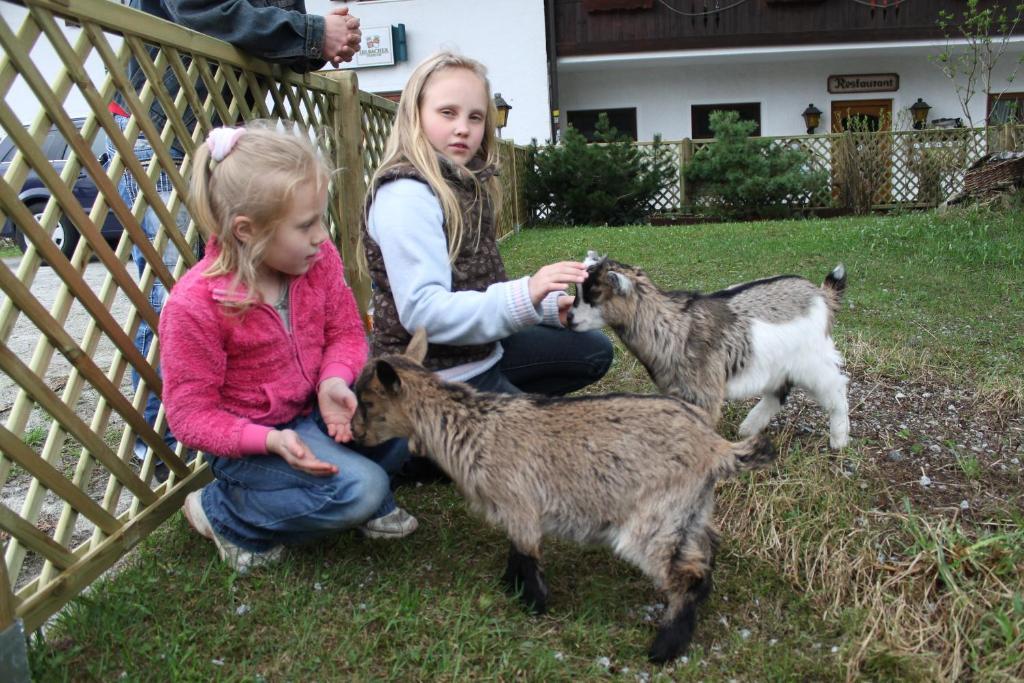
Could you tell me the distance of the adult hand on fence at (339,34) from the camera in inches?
138

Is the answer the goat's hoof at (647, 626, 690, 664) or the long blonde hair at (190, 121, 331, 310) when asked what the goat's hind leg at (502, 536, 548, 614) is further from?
the long blonde hair at (190, 121, 331, 310)

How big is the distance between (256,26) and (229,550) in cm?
218

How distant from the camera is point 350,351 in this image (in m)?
3.14

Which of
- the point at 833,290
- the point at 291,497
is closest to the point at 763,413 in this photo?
the point at 833,290

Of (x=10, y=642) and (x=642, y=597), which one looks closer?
(x=10, y=642)

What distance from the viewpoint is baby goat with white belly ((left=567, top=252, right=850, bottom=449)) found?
3467mm

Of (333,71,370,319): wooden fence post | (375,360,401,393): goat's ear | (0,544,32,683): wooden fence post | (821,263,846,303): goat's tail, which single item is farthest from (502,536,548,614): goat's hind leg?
(333,71,370,319): wooden fence post

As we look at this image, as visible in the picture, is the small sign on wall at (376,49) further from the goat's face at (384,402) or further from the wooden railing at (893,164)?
the goat's face at (384,402)

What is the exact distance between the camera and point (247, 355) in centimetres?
281

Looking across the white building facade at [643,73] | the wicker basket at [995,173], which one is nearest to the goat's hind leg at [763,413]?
the wicker basket at [995,173]

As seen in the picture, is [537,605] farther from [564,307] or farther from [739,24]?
[739,24]

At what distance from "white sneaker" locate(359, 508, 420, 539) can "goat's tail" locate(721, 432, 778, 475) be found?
1.33 metres

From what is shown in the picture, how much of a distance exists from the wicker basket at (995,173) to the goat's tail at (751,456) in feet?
34.8

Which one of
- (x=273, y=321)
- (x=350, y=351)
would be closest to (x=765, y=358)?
(x=350, y=351)
